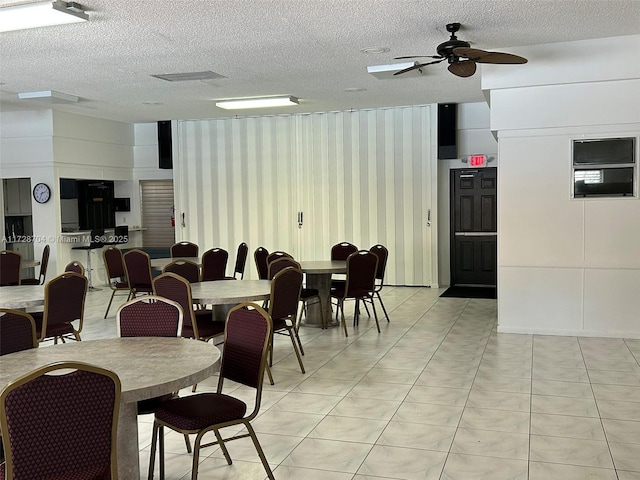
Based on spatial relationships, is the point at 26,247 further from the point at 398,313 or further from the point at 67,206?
the point at 398,313

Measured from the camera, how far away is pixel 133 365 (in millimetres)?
3082

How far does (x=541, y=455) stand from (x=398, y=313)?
15.9 feet

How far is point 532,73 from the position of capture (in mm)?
6852

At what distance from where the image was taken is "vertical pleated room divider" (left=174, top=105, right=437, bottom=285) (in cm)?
1090

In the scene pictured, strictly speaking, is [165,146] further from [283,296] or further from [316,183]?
[283,296]

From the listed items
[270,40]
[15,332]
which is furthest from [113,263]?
[15,332]

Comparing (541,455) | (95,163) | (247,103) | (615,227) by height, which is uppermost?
(247,103)

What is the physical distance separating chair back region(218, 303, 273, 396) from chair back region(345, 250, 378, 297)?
3.60 metres

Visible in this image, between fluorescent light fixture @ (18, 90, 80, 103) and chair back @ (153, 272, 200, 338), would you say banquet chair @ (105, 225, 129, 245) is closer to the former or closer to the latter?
fluorescent light fixture @ (18, 90, 80, 103)

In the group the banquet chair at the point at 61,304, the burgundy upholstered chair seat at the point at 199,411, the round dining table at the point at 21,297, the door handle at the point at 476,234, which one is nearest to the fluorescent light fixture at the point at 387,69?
the door handle at the point at 476,234

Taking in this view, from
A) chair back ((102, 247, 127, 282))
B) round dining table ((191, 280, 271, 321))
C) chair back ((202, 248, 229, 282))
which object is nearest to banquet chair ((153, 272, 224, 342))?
round dining table ((191, 280, 271, 321))

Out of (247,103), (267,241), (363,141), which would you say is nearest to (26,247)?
(267,241)

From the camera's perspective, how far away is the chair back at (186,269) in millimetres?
6855

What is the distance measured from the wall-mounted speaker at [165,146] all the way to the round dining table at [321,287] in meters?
5.68
